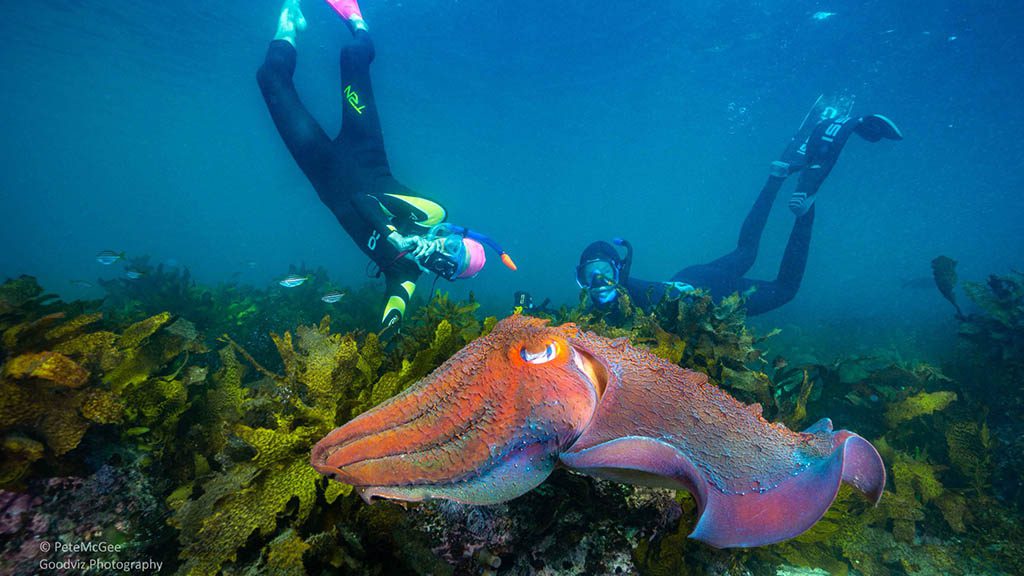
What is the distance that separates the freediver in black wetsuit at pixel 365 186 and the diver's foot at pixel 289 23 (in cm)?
2

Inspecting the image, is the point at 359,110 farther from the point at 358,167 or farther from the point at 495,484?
the point at 495,484

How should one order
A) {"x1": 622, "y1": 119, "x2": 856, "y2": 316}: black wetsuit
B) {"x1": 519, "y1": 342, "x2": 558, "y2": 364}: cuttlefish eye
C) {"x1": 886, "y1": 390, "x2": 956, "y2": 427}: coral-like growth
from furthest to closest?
{"x1": 622, "y1": 119, "x2": 856, "y2": 316}: black wetsuit, {"x1": 886, "y1": 390, "x2": 956, "y2": 427}: coral-like growth, {"x1": 519, "y1": 342, "x2": 558, "y2": 364}: cuttlefish eye

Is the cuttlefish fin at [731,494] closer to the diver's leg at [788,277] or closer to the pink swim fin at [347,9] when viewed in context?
the diver's leg at [788,277]

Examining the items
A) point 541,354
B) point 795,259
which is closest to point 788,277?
point 795,259

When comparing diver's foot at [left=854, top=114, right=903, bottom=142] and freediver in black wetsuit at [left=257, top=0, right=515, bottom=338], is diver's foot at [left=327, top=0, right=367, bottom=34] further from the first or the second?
diver's foot at [left=854, top=114, right=903, bottom=142]

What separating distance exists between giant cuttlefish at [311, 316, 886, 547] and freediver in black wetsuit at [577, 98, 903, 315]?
267 inches

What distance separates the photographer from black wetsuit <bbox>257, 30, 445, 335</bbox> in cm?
669

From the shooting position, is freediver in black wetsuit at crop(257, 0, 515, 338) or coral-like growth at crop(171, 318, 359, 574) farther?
freediver in black wetsuit at crop(257, 0, 515, 338)

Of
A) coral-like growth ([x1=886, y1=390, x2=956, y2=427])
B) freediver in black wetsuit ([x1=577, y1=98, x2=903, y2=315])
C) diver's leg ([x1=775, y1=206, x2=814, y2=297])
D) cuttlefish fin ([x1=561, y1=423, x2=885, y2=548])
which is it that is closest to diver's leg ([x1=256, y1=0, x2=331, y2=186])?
freediver in black wetsuit ([x1=577, y1=98, x2=903, y2=315])

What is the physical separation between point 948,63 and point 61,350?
4286 centimetres

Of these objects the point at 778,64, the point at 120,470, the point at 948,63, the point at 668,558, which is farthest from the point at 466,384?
the point at 948,63

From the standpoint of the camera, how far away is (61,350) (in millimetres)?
2471

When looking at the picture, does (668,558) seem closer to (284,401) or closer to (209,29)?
(284,401)

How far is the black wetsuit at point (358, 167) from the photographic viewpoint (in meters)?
6.69
